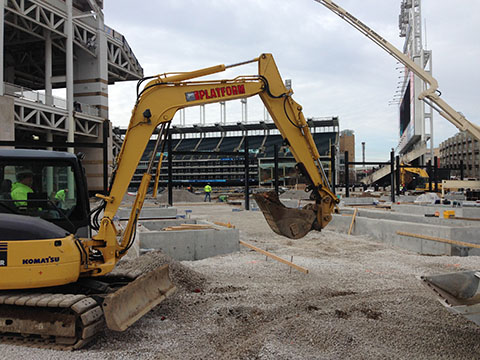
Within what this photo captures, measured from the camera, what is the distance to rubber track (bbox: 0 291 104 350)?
4.34 m

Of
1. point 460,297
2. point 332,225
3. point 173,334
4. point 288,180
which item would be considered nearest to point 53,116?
point 332,225

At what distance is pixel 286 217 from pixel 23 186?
13.1 ft

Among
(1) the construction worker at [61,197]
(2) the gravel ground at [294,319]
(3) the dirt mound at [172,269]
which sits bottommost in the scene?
(2) the gravel ground at [294,319]

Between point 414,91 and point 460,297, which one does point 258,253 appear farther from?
point 414,91

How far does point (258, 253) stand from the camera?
31.1ft

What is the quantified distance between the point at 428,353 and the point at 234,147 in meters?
59.8

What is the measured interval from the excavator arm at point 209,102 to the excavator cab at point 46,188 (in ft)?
1.28

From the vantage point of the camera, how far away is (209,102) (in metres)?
6.36

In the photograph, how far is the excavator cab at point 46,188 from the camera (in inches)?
203

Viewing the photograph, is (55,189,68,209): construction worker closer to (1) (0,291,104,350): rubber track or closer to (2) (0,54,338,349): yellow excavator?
(2) (0,54,338,349): yellow excavator

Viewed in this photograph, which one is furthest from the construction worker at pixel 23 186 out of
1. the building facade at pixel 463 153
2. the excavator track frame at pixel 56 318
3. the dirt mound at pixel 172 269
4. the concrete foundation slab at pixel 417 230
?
the building facade at pixel 463 153

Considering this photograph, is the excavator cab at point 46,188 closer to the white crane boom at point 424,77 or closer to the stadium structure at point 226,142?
the white crane boom at point 424,77

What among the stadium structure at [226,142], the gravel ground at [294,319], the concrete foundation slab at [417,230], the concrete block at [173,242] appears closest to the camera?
the gravel ground at [294,319]

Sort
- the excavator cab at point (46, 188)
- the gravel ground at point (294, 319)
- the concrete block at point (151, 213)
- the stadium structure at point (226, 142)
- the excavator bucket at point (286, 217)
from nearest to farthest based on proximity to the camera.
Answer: the gravel ground at point (294, 319), the excavator cab at point (46, 188), the excavator bucket at point (286, 217), the concrete block at point (151, 213), the stadium structure at point (226, 142)
